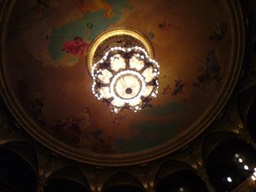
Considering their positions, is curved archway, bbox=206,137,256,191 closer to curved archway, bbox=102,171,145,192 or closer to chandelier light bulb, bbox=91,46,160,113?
curved archway, bbox=102,171,145,192

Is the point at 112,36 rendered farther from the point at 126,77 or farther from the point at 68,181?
the point at 68,181

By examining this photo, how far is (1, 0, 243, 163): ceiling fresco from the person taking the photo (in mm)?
11055

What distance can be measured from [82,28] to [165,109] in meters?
4.52

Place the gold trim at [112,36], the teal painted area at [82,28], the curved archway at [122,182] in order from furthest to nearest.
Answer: the curved archway at [122,182], the gold trim at [112,36], the teal painted area at [82,28]

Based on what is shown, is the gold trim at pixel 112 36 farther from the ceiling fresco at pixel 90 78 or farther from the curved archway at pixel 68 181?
the curved archway at pixel 68 181

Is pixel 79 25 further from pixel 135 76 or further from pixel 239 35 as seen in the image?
pixel 239 35

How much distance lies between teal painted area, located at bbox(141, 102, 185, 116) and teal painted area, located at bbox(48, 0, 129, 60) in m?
3.68

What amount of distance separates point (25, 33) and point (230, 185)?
31.1 ft

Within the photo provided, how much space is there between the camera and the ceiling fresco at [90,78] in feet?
36.3

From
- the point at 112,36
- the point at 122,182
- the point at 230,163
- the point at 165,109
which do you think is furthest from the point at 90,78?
the point at 230,163

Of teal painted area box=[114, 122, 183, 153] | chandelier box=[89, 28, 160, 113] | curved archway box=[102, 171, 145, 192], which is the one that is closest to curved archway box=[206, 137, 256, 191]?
teal painted area box=[114, 122, 183, 153]

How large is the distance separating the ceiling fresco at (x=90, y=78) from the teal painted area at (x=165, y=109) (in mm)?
39

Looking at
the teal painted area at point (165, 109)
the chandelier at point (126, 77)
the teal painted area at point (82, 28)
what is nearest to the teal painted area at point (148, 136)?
the teal painted area at point (165, 109)

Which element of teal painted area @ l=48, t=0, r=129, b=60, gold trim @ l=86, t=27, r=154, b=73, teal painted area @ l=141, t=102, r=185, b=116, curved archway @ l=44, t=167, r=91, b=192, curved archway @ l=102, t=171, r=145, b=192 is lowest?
curved archway @ l=102, t=171, r=145, b=192
